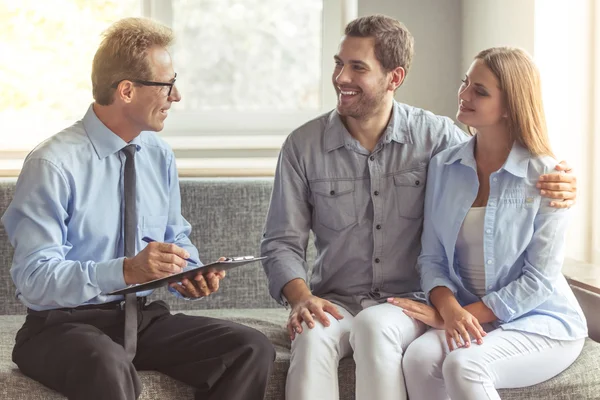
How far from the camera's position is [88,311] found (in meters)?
2.10

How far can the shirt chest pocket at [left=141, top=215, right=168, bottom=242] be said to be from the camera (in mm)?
2250

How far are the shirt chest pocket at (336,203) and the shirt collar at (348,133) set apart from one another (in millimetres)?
107

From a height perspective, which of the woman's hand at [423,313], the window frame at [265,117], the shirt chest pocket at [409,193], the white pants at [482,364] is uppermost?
the window frame at [265,117]

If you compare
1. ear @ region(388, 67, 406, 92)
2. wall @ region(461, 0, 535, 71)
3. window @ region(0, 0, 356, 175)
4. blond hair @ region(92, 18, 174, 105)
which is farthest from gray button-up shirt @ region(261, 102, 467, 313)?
window @ region(0, 0, 356, 175)

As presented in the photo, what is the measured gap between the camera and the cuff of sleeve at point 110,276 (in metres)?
1.98

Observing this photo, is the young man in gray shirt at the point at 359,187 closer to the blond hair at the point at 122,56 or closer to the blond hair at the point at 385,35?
the blond hair at the point at 385,35

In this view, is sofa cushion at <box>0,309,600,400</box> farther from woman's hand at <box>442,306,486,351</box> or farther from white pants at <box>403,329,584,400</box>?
woman's hand at <box>442,306,486,351</box>

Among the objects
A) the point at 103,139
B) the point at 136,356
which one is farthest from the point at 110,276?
the point at 103,139

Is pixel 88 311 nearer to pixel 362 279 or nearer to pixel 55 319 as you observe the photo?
pixel 55 319

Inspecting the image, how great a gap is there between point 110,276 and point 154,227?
1.03 ft

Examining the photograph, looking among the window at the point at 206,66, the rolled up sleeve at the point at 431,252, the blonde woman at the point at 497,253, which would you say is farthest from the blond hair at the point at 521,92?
the window at the point at 206,66

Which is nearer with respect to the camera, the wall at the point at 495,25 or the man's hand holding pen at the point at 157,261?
the man's hand holding pen at the point at 157,261

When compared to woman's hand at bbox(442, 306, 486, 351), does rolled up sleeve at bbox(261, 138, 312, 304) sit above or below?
above

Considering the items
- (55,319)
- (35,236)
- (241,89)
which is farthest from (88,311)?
(241,89)
